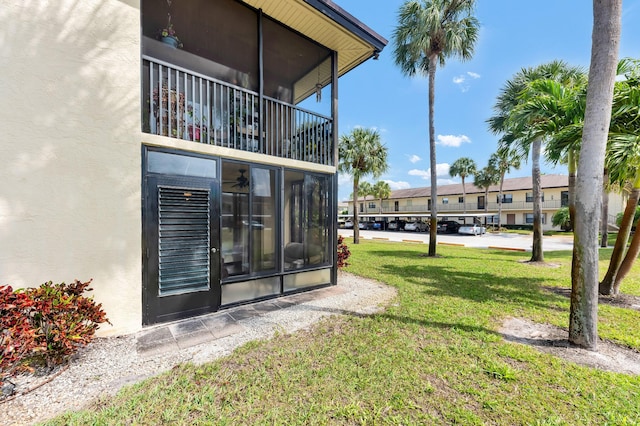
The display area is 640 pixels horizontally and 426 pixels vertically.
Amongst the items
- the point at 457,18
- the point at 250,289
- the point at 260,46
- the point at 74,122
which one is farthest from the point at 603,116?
the point at 457,18

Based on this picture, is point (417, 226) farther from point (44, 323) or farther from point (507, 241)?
point (44, 323)

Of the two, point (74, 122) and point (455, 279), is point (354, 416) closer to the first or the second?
point (74, 122)

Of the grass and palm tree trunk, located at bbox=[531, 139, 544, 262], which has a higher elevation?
palm tree trunk, located at bbox=[531, 139, 544, 262]

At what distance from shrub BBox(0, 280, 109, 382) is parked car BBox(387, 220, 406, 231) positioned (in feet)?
131

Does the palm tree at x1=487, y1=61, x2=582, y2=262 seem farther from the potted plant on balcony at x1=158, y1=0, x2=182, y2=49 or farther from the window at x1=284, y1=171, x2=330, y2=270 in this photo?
the potted plant on balcony at x1=158, y1=0, x2=182, y2=49

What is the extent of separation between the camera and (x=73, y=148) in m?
3.58

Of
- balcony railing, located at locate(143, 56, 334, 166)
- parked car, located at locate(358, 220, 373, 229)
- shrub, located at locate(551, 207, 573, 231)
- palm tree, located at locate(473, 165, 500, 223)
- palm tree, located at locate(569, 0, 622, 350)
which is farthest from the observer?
parked car, located at locate(358, 220, 373, 229)

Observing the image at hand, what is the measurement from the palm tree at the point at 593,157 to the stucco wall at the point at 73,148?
6.63 m

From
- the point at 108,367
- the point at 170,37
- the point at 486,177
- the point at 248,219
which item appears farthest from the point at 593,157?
the point at 486,177

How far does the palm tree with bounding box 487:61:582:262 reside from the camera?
20.1 ft

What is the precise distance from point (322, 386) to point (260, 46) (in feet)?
20.8

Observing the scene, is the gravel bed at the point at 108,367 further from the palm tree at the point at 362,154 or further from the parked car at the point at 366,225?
the parked car at the point at 366,225

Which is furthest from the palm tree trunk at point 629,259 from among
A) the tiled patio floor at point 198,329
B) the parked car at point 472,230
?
the parked car at point 472,230

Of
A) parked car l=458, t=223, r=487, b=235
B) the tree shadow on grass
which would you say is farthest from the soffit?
parked car l=458, t=223, r=487, b=235
